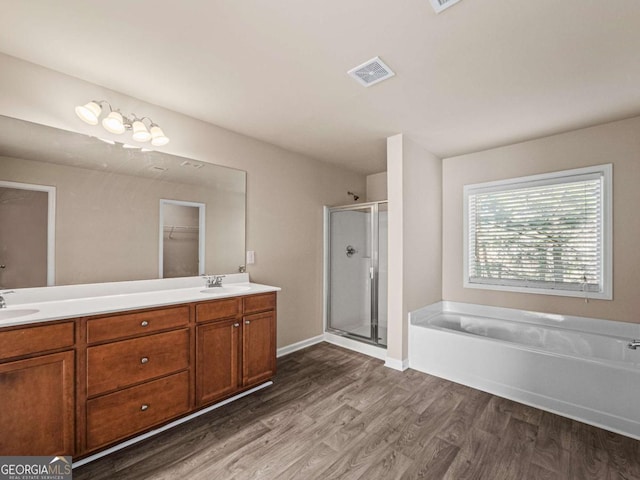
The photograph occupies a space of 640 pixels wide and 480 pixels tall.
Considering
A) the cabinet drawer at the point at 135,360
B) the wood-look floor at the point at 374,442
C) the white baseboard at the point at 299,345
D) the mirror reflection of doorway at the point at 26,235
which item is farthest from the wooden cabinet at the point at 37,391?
the white baseboard at the point at 299,345

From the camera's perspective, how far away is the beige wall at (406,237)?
3025 mm

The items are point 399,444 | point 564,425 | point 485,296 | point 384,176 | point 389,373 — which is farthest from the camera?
point 384,176

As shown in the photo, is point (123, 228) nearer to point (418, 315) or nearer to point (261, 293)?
point (261, 293)

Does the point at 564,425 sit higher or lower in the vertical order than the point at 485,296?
lower

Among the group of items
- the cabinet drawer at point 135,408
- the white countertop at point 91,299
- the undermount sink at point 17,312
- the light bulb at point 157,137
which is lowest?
the cabinet drawer at point 135,408

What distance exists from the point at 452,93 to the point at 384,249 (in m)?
2.08

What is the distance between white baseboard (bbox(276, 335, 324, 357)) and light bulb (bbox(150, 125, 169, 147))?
247cm

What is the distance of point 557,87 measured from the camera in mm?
2133

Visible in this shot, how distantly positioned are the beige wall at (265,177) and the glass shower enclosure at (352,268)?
19cm

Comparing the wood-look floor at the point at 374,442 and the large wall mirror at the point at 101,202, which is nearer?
the wood-look floor at the point at 374,442

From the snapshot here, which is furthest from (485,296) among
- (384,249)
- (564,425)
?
(564,425)

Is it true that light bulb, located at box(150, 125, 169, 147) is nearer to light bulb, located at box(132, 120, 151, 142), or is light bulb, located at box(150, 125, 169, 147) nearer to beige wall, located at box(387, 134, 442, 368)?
light bulb, located at box(132, 120, 151, 142)

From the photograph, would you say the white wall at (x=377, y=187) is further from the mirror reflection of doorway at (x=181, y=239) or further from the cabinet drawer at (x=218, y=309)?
the cabinet drawer at (x=218, y=309)

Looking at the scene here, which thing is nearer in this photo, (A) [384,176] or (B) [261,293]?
(B) [261,293]
